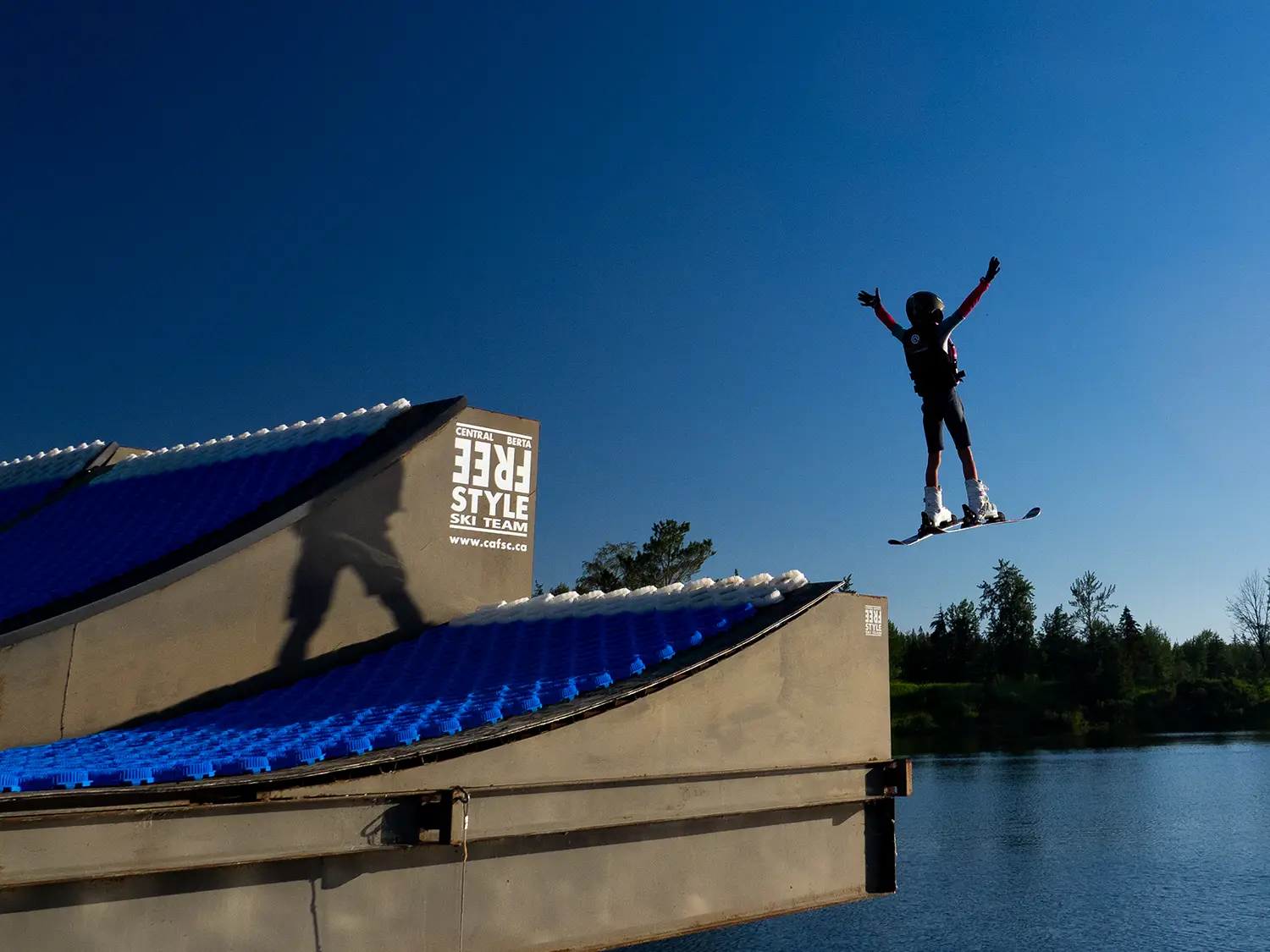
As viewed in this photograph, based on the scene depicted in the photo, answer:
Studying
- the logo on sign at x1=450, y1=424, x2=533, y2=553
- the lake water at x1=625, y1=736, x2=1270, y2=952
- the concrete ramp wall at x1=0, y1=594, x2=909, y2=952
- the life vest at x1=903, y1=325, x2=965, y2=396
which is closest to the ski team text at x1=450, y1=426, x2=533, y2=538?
the logo on sign at x1=450, y1=424, x2=533, y2=553

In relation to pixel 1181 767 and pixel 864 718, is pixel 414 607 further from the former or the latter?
pixel 1181 767

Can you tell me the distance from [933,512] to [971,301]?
2.37m

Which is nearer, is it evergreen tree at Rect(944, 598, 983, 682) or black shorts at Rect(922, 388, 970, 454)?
black shorts at Rect(922, 388, 970, 454)

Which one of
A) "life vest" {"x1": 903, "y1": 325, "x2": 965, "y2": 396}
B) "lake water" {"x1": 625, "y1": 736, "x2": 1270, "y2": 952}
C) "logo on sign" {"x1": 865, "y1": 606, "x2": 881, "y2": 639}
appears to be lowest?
"lake water" {"x1": 625, "y1": 736, "x2": 1270, "y2": 952}

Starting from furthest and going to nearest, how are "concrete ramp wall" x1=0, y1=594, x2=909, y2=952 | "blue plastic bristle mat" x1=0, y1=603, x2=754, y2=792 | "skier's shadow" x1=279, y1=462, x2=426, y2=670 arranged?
"skier's shadow" x1=279, y1=462, x2=426, y2=670
"blue plastic bristle mat" x1=0, y1=603, x2=754, y2=792
"concrete ramp wall" x1=0, y1=594, x2=909, y2=952

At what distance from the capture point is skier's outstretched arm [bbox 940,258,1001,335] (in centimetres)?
1070

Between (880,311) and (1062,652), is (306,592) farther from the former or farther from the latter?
(1062,652)

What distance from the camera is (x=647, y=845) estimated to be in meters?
9.40

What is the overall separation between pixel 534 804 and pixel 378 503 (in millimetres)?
5883

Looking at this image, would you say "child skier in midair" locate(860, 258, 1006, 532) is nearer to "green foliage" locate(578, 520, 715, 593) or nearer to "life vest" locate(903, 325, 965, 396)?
"life vest" locate(903, 325, 965, 396)

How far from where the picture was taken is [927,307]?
1103cm

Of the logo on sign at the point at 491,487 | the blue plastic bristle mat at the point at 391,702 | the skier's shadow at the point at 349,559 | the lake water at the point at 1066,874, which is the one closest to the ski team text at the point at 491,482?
the logo on sign at the point at 491,487

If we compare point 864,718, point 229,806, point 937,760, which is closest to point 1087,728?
point 937,760

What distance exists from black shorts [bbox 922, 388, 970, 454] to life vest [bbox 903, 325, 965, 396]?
0.30 feet
